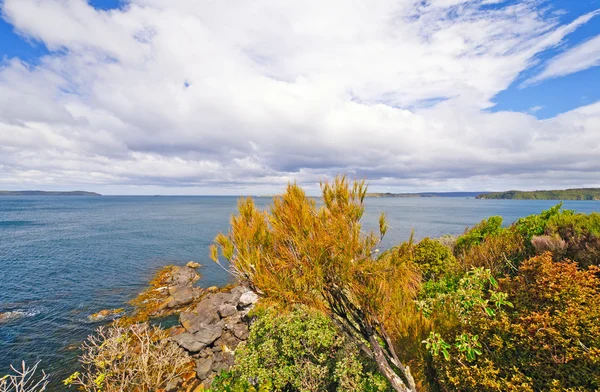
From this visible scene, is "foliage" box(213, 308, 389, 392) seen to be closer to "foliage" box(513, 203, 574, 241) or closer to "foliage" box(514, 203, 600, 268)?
"foliage" box(514, 203, 600, 268)

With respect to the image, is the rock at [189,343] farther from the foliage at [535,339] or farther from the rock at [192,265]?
the rock at [192,265]

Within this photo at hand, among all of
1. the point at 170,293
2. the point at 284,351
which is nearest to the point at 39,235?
the point at 170,293

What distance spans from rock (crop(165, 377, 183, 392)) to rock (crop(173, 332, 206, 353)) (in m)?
2.10

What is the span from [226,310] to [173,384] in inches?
290

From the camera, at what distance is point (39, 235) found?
2071 inches

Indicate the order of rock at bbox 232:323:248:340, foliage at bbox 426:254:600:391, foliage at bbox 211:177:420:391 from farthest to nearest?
rock at bbox 232:323:248:340 → foliage at bbox 211:177:420:391 → foliage at bbox 426:254:600:391

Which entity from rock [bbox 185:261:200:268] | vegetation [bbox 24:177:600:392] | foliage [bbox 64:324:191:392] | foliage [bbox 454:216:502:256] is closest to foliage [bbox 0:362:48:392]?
foliage [bbox 64:324:191:392]

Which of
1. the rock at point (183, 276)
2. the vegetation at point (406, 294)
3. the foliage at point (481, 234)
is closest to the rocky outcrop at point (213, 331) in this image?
the rock at point (183, 276)

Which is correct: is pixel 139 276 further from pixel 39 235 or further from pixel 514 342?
pixel 39 235

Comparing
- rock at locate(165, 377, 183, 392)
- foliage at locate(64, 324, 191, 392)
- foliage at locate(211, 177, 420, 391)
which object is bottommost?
rock at locate(165, 377, 183, 392)

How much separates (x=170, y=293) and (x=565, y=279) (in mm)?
27563

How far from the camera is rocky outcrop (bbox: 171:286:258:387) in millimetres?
14508

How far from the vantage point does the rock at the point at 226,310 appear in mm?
20062

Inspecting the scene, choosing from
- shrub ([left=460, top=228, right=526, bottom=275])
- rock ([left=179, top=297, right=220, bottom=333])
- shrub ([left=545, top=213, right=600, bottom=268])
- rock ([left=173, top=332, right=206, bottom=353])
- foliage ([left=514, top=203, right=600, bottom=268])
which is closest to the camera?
shrub ([left=545, top=213, right=600, bottom=268])
